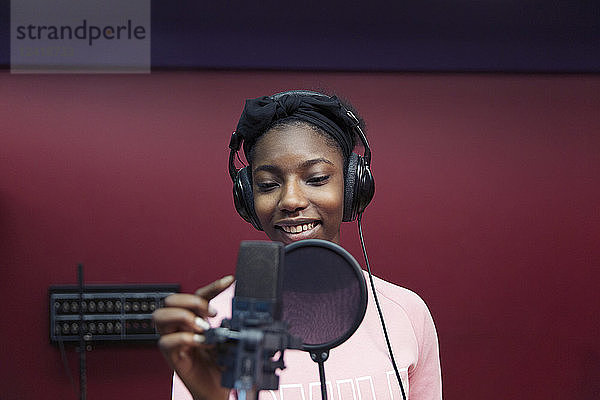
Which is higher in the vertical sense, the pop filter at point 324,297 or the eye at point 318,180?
the eye at point 318,180

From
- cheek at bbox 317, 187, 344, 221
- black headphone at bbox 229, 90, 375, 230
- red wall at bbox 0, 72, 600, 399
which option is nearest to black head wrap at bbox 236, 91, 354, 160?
black headphone at bbox 229, 90, 375, 230

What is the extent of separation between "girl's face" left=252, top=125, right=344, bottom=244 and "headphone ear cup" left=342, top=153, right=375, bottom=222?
0.03 metres

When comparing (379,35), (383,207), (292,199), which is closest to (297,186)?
(292,199)

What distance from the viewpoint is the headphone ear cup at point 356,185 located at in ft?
3.56

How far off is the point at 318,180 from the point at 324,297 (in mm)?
334

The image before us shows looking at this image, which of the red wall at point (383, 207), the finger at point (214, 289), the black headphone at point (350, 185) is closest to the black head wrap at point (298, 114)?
the black headphone at point (350, 185)

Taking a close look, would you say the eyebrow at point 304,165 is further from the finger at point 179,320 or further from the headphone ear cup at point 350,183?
the finger at point 179,320

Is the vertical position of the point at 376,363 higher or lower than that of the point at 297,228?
lower

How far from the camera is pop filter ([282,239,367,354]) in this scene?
705mm

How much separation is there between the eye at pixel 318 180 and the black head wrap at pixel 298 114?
102 mm

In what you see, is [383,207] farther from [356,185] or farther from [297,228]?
[297,228]

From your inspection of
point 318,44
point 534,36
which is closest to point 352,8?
point 318,44

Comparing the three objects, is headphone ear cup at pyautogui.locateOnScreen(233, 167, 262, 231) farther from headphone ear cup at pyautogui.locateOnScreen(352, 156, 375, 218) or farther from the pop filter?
the pop filter

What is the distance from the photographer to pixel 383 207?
249 cm
